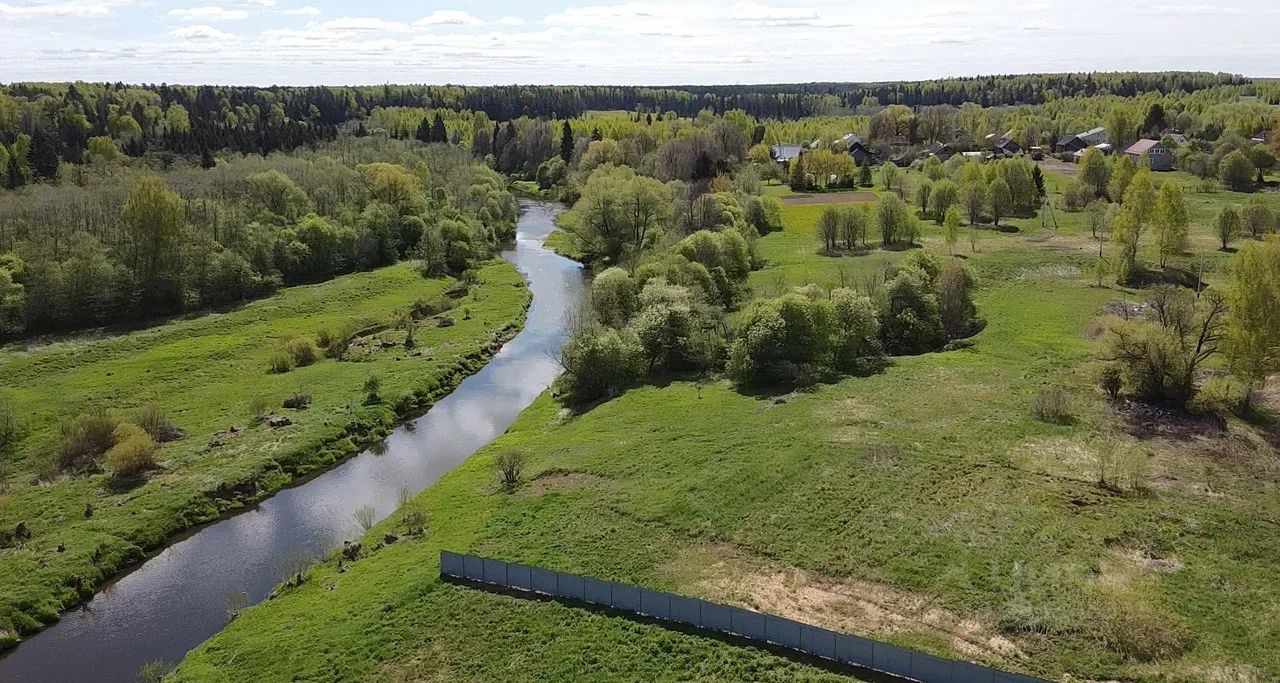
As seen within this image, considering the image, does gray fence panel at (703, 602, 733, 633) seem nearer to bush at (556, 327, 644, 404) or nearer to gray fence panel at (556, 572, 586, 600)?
gray fence panel at (556, 572, 586, 600)

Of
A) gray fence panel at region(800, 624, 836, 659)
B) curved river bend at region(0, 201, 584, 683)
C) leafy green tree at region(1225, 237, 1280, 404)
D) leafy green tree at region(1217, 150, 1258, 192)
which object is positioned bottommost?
curved river bend at region(0, 201, 584, 683)

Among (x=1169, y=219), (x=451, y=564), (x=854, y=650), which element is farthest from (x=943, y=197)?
(x=451, y=564)

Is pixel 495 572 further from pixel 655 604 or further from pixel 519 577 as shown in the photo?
pixel 655 604

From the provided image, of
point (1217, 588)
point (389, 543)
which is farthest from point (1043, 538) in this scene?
point (389, 543)

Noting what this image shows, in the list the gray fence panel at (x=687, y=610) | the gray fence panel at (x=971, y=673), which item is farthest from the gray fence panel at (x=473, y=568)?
the gray fence panel at (x=971, y=673)

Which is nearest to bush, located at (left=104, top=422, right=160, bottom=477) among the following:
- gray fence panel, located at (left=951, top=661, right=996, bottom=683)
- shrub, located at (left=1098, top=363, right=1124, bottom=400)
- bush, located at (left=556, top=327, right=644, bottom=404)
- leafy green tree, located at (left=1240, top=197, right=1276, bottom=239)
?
bush, located at (left=556, top=327, right=644, bottom=404)

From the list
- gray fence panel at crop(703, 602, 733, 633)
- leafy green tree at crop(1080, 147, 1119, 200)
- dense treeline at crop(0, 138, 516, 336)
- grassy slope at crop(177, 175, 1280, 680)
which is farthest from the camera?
leafy green tree at crop(1080, 147, 1119, 200)
